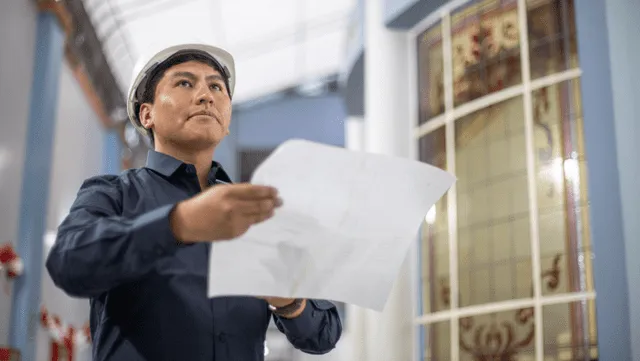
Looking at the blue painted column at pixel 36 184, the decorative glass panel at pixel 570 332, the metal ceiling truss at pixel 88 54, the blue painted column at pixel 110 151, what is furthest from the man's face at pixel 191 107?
the blue painted column at pixel 110 151

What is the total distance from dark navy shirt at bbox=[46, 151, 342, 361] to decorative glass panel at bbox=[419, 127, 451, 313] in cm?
300

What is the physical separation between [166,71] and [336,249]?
508mm

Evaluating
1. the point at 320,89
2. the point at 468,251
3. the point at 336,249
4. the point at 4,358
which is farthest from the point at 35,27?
the point at 320,89

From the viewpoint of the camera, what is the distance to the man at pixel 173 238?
1077 mm

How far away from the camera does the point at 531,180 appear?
3922 mm

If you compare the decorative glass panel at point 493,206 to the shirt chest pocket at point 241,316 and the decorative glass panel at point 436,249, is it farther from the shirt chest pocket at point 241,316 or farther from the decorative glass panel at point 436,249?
the shirt chest pocket at point 241,316

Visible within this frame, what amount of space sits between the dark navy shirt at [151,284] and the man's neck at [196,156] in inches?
1.3

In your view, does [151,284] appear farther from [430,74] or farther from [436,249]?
[430,74]

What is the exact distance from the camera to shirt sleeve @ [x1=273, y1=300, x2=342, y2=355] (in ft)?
4.51

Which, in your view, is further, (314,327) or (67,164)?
(67,164)

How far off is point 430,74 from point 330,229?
12.0ft

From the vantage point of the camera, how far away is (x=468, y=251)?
4.23m

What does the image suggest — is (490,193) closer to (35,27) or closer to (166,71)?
(166,71)

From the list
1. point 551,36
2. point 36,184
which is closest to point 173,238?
point 551,36
